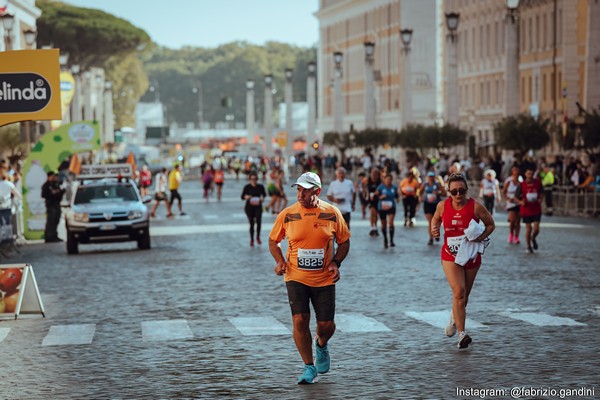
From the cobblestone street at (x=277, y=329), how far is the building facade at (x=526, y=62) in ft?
104

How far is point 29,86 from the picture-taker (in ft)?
69.5

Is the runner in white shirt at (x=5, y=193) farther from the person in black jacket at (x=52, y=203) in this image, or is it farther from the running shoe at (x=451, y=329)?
the running shoe at (x=451, y=329)

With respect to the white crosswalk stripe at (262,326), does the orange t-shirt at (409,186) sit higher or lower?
higher

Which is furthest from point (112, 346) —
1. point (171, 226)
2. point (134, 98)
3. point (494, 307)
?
point (134, 98)

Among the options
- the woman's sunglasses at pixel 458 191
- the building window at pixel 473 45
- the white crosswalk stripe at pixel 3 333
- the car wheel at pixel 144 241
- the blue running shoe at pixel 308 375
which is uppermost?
the building window at pixel 473 45

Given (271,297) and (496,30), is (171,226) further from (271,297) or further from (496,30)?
(496,30)

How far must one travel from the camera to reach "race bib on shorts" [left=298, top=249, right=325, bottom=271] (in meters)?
13.0

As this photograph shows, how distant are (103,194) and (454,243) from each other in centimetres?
1914

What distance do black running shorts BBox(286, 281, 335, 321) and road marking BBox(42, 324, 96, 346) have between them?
4179mm

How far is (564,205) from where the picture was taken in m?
46.6

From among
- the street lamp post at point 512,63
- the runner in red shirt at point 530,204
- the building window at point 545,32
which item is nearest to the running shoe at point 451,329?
the runner in red shirt at point 530,204

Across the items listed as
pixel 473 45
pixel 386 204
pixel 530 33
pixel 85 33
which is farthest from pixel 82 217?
pixel 85 33

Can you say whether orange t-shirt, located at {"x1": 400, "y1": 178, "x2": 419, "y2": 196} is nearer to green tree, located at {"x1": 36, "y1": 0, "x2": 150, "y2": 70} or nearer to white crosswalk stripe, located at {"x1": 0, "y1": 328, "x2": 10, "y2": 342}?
white crosswalk stripe, located at {"x1": 0, "y1": 328, "x2": 10, "y2": 342}

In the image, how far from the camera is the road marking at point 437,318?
17438mm
